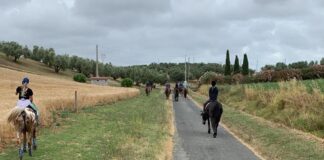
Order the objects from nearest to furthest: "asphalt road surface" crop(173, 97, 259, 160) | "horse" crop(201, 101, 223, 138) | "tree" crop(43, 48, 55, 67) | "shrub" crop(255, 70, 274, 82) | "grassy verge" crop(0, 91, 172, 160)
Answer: "grassy verge" crop(0, 91, 172, 160) < "asphalt road surface" crop(173, 97, 259, 160) < "horse" crop(201, 101, 223, 138) < "shrub" crop(255, 70, 274, 82) < "tree" crop(43, 48, 55, 67)

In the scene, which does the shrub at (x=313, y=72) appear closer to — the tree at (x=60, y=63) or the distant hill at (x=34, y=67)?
the distant hill at (x=34, y=67)

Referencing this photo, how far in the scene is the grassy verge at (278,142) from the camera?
661 inches

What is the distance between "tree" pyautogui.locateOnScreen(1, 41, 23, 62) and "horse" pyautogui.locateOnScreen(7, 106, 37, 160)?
137m

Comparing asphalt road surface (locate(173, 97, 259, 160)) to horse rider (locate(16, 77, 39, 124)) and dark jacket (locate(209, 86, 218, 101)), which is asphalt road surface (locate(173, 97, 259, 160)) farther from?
horse rider (locate(16, 77, 39, 124))

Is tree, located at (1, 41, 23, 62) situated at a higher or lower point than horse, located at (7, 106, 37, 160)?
higher

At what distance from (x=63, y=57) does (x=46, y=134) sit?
138 metres

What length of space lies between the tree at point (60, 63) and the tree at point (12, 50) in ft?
35.2

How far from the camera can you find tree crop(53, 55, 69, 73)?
15350 cm

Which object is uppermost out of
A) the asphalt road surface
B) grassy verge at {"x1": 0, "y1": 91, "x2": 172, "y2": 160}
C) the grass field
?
the grass field

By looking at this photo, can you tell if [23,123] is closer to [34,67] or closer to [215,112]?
[215,112]

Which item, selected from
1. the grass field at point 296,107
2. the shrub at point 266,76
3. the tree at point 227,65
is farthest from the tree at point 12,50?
the grass field at point 296,107

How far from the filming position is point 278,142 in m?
19.8

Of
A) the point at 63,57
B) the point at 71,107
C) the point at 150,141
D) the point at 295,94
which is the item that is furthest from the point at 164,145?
the point at 63,57

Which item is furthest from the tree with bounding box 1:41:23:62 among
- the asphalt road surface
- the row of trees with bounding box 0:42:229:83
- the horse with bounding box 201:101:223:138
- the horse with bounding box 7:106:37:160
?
the horse with bounding box 7:106:37:160
